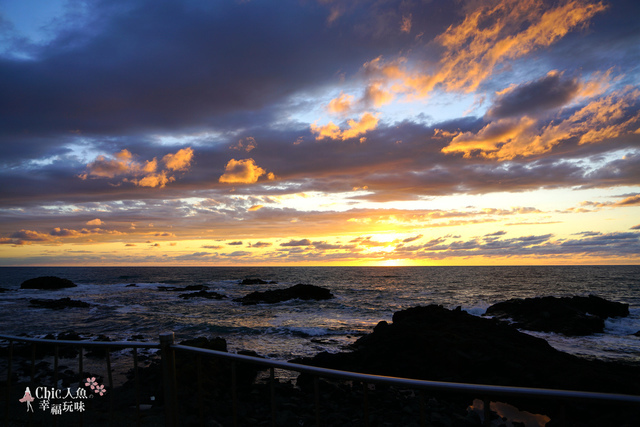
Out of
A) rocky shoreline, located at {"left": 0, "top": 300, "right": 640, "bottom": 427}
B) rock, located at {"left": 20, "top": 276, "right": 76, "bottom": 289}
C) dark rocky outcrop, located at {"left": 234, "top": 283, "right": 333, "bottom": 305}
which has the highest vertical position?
rocky shoreline, located at {"left": 0, "top": 300, "right": 640, "bottom": 427}

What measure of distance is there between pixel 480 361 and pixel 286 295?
33.7 meters

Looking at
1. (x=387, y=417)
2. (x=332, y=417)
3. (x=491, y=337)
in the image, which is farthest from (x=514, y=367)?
(x=332, y=417)

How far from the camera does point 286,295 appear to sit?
43656mm

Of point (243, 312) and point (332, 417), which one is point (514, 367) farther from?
point (243, 312)

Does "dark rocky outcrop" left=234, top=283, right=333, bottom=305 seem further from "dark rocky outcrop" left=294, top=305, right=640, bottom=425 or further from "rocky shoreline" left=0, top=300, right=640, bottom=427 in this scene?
"dark rocky outcrop" left=294, top=305, right=640, bottom=425

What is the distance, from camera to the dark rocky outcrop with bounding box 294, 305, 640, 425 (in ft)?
33.1

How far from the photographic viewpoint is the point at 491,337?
1352 cm

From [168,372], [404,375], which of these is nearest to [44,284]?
[404,375]

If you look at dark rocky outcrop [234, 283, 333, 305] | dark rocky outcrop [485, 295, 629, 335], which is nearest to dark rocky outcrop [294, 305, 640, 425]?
dark rocky outcrop [485, 295, 629, 335]

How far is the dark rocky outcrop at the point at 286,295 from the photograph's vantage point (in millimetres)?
41281

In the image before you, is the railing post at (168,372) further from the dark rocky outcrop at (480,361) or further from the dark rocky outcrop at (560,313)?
the dark rocky outcrop at (560,313)

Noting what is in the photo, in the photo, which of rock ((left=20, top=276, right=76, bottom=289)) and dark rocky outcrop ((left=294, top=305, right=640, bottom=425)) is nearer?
dark rocky outcrop ((left=294, top=305, right=640, bottom=425))

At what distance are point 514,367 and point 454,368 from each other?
1801 mm

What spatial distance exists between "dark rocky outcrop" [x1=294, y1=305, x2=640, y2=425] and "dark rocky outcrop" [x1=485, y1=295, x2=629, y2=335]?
31.9ft
